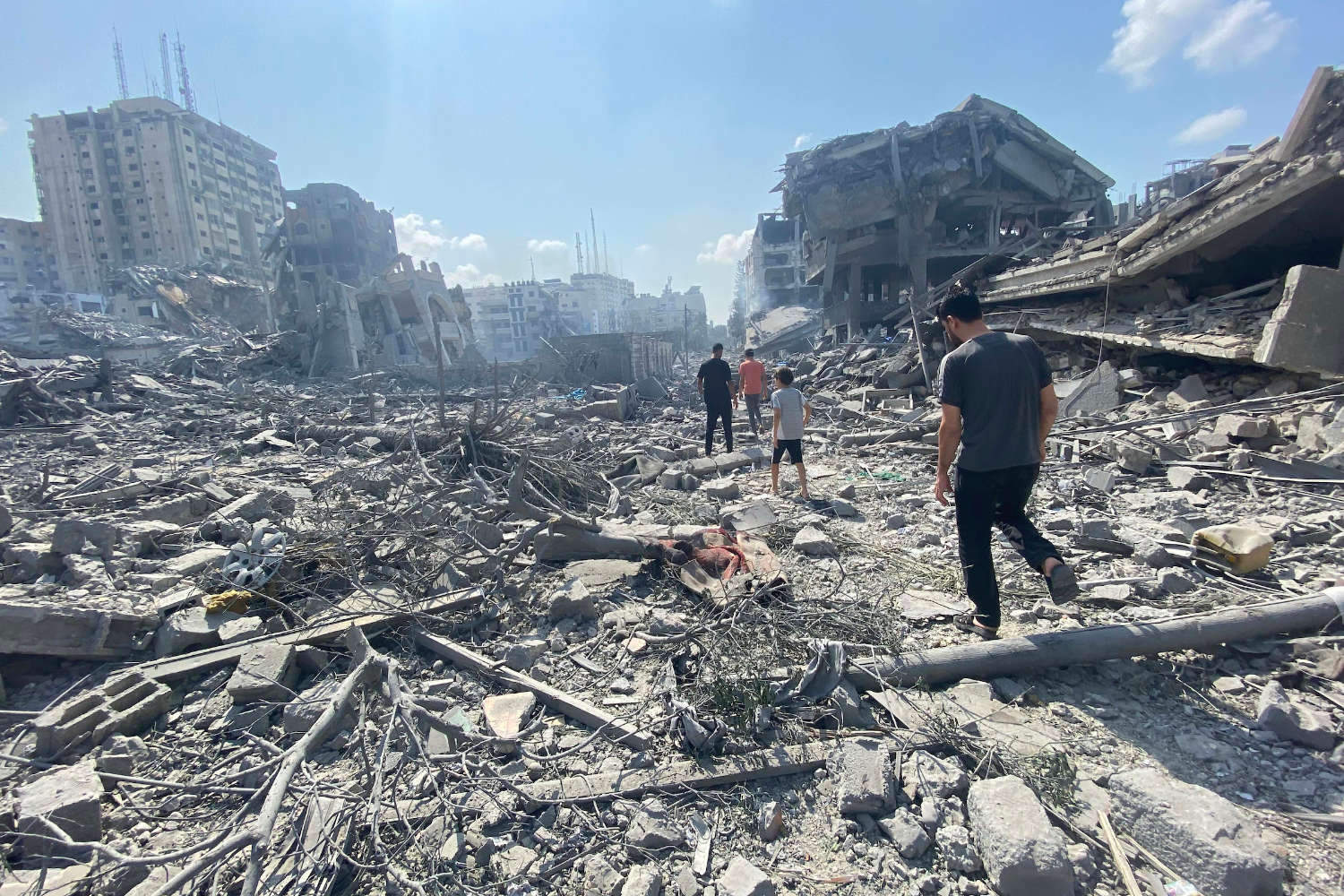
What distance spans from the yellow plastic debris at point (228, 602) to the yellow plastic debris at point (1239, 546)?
573 centimetres

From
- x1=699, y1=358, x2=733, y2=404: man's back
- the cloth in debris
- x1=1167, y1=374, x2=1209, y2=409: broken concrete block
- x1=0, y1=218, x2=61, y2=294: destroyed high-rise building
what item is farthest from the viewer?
x1=0, y1=218, x2=61, y2=294: destroyed high-rise building

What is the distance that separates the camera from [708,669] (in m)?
2.82

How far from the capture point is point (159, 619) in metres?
3.44

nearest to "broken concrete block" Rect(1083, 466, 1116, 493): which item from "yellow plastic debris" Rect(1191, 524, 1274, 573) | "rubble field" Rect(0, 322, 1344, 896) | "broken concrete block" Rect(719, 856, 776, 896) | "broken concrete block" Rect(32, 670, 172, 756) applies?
"rubble field" Rect(0, 322, 1344, 896)

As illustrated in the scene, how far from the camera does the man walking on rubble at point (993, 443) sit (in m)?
2.75

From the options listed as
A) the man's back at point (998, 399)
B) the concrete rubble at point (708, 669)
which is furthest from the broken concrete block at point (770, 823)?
the man's back at point (998, 399)

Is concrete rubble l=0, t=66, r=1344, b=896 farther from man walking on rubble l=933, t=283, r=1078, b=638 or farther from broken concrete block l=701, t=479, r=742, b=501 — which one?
man walking on rubble l=933, t=283, r=1078, b=638

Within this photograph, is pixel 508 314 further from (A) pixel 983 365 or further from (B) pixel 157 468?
(A) pixel 983 365

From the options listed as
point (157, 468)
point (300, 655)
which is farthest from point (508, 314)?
point (300, 655)

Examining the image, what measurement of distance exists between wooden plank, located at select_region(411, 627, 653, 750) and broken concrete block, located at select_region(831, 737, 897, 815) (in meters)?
0.76

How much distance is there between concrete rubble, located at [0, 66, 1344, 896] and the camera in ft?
6.28

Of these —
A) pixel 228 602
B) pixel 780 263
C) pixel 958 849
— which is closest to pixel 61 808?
pixel 228 602

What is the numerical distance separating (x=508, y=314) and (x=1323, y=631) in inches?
3258

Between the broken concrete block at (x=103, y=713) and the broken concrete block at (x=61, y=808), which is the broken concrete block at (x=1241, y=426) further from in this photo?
the broken concrete block at (x=103, y=713)
